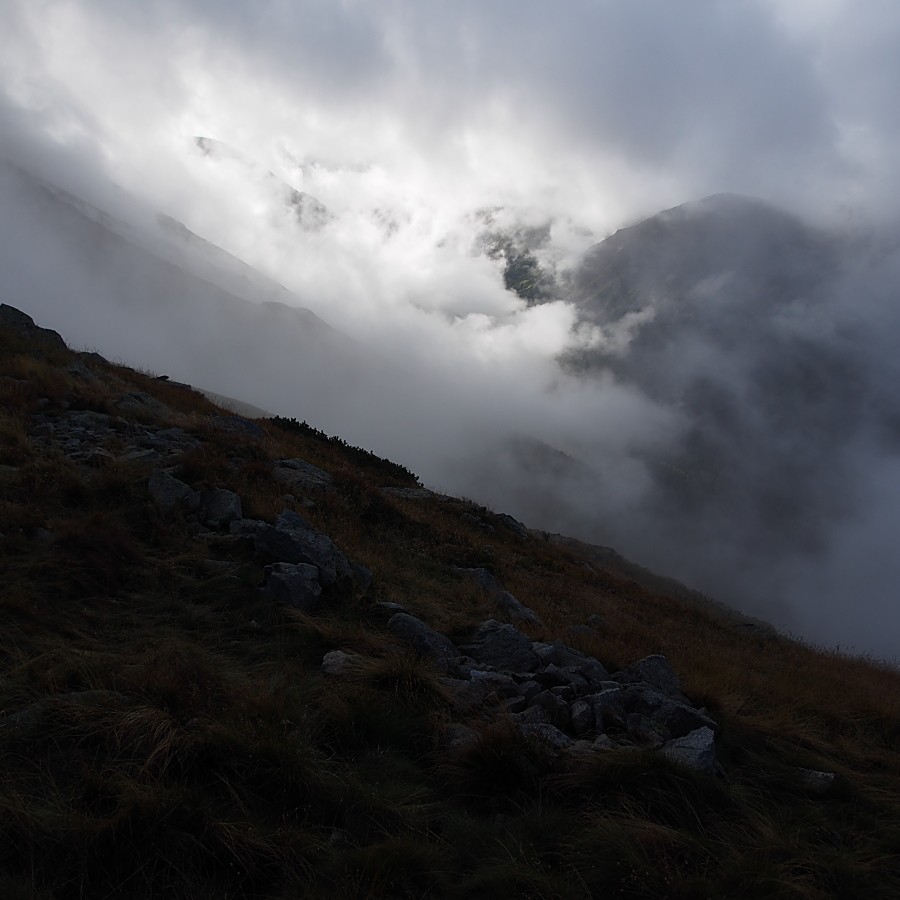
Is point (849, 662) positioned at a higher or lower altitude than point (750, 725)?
higher

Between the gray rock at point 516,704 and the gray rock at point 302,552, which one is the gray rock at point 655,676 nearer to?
the gray rock at point 516,704

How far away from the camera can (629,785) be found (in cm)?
420

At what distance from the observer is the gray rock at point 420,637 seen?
20.5ft

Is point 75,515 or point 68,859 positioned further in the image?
point 75,515

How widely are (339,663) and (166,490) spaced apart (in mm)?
4645

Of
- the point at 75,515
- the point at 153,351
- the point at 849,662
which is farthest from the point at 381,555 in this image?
the point at 153,351

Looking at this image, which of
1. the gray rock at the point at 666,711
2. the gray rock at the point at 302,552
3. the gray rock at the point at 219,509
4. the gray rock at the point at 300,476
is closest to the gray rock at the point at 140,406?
the gray rock at the point at 300,476

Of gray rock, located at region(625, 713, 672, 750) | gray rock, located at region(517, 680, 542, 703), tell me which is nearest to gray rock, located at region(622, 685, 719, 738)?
gray rock, located at region(625, 713, 672, 750)

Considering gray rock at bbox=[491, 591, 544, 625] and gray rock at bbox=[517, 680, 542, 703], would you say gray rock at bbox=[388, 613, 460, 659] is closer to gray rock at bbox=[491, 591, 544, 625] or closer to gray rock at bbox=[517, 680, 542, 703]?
gray rock at bbox=[517, 680, 542, 703]

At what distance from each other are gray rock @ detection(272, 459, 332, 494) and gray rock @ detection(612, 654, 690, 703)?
25.0 feet

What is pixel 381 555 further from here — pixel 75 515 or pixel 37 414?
pixel 37 414

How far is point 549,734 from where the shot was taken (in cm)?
464

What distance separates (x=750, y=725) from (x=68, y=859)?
6466 millimetres

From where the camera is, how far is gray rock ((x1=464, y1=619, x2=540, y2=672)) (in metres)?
6.51
